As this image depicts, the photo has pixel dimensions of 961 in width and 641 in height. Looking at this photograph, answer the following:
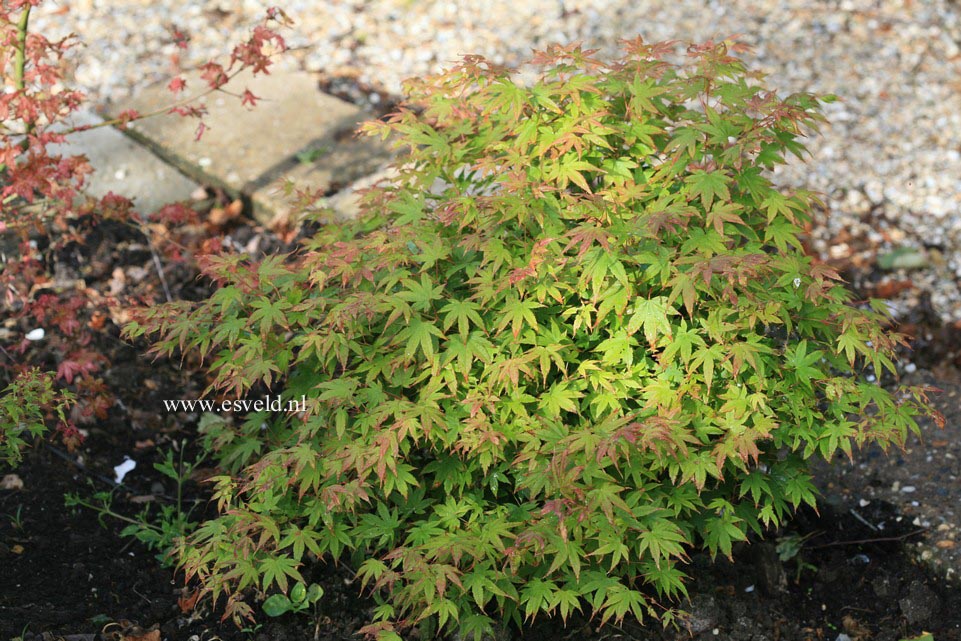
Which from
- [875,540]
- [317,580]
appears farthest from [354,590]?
[875,540]

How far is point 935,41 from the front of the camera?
5684mm

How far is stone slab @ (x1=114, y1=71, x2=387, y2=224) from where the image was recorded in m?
4.69

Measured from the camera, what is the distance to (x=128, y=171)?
4785 mm

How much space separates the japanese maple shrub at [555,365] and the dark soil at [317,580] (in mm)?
189

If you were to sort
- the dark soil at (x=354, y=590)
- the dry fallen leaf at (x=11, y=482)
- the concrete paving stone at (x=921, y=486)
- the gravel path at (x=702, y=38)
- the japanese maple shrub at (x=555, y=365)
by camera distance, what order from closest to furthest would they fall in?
the japanese maple shrub at (x=555, y=365)
the dark soil at (x=354, y=590)
the concrete paving stone at (x=921, y=486)
the dry fallen leaf at (x=11, y=482)
the gravel path at (x=702, y=38)

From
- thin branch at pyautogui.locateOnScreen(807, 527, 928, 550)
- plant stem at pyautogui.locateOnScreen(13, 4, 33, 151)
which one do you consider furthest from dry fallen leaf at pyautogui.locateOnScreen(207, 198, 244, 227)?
thin branch at pyautogui.locateOnScreen(807, 527, 928, 550)

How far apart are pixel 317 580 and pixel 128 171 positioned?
2.70m

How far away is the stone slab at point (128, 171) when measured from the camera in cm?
464

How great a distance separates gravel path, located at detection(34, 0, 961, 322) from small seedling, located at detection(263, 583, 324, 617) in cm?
323

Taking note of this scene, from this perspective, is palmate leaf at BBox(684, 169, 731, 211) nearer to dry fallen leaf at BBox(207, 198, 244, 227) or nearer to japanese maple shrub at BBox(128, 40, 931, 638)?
japanese maple shrub at BBox(128, 40, 931, 638)

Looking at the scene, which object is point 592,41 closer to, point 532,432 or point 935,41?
point 935,41

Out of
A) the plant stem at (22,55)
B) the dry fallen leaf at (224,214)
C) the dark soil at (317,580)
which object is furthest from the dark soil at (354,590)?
the dry fallen leaf at (224,214)

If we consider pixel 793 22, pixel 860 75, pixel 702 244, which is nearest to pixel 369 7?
pixel 793 22

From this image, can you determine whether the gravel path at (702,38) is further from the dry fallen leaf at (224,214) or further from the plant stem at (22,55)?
the plant stem at (22,55)
